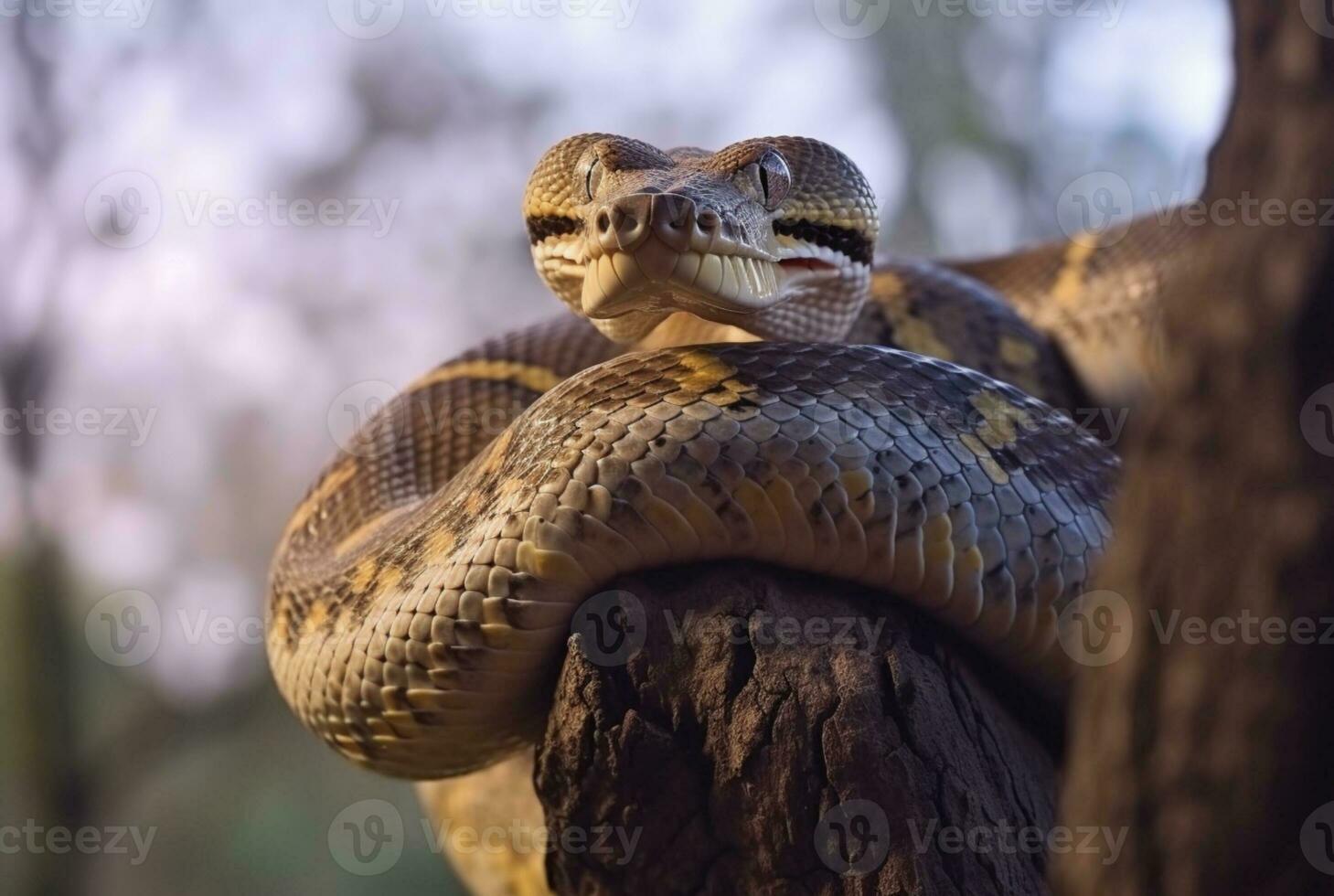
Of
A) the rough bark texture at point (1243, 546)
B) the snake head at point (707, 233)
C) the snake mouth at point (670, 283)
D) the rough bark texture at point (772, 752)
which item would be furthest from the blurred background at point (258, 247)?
the rough bark texture at point (1243, 546)

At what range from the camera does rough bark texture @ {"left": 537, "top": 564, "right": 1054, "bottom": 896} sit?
160 centimetres

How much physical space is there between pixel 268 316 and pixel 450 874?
10.1ft

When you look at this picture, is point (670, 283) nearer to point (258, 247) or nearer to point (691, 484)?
point (691, 484)

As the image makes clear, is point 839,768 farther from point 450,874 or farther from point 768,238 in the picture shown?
point 450,874

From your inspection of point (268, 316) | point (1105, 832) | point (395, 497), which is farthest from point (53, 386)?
point (1105, 832)

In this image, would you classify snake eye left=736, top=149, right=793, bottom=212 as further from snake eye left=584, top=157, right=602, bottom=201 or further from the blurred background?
the blurred background

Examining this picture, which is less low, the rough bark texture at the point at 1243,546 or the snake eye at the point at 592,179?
the snake eye at the point at 592,179

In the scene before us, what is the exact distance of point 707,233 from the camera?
1742 millimetres

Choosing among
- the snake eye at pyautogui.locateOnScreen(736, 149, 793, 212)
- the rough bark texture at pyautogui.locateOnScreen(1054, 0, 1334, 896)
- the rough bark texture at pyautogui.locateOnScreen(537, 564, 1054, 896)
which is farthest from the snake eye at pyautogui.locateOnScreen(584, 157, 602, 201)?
the rough bark texture at pyautogui.locateOnScreen(1054, 0, 1334, 896)

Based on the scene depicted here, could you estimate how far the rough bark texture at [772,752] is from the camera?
5.24 feet

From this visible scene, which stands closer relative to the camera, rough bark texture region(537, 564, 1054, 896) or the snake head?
rough bark texture region(537, 564, 1054, 896)

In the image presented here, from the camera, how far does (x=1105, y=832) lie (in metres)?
0.89

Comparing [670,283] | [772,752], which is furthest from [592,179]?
[772,752]

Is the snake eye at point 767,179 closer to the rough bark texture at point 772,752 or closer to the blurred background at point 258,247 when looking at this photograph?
the rough bark texture at point 772,752
